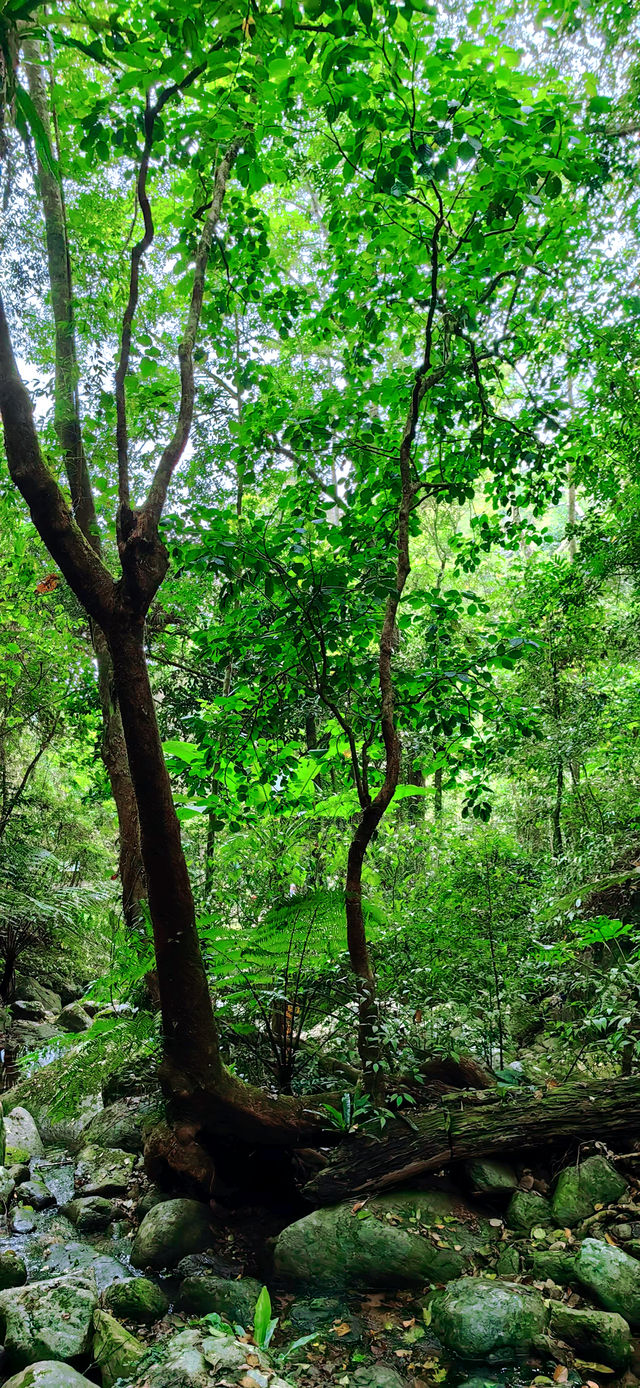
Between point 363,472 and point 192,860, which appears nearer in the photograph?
point 363,472

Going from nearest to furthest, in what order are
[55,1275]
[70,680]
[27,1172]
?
[55,1275] < [27,1172] < [70,680]

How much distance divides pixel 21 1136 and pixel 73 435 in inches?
194

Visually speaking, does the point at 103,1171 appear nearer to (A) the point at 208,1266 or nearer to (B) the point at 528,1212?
(A) the point at 208,1266

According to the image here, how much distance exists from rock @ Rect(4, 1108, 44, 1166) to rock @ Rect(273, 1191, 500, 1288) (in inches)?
94.1

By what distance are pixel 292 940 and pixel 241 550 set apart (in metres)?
2.08

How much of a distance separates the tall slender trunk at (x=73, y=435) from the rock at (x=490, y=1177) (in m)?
2.12

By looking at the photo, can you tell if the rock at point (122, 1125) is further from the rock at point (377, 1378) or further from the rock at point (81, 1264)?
the rock at point (377, 1378)

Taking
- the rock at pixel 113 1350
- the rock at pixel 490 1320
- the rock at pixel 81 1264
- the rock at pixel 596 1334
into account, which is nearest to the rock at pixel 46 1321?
the rock at pixel 113 1350

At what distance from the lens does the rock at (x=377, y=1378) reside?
94.8 inches

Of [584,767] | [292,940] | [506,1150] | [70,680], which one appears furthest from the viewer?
[70,680]

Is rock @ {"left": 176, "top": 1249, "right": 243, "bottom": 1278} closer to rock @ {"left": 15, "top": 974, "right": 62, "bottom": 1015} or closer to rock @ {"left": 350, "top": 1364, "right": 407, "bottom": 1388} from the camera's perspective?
rock @ {"left": 350, "top": 1364, "right": 407, "bottom": 1388}

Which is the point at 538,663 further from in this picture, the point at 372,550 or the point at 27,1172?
the point at 27,1172

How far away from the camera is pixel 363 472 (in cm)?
383

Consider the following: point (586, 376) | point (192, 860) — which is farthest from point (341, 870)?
point (586, 376)
